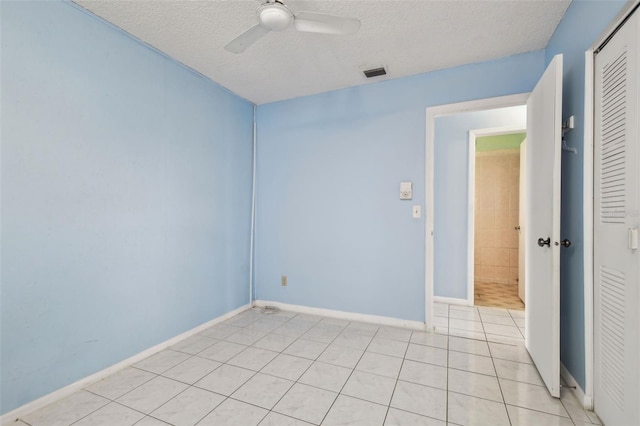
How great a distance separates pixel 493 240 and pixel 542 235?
3.16m

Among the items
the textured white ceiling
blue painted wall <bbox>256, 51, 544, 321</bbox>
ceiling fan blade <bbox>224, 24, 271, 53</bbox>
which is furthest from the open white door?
ceiling fan blade <bbox>224, 24, 271, 53</bbox>

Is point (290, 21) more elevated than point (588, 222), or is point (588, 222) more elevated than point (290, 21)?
point (290, 21)

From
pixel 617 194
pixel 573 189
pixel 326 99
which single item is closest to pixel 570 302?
pixel 573 189

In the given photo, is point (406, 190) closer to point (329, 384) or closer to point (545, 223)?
point (545, 223)

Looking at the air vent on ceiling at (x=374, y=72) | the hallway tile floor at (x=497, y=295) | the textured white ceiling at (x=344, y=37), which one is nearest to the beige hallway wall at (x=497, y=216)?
the hallway tile floor at (x=497, y=295)

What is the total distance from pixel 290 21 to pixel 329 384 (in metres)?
2.31

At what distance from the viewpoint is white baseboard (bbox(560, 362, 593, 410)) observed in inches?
64.2

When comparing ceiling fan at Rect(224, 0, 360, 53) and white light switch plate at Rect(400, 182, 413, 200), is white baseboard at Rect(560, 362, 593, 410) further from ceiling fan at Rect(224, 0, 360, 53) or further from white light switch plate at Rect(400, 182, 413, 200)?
ceiling fan at Rect(224, 0, 360, 53)

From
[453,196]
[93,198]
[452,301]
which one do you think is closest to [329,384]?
[93,198]

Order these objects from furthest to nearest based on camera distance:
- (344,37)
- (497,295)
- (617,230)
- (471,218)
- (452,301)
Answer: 1. (497,295)
2. (452,301)
3. (471,218)
4. (344,37)
5. (617,230)

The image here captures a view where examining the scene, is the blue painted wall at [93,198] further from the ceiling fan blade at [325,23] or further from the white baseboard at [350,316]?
the ceiling fan blade at [325,23]

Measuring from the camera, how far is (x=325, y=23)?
162cm

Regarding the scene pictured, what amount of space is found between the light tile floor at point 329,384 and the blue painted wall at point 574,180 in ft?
1.17

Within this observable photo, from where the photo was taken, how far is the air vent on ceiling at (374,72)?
277cm
